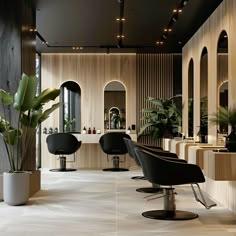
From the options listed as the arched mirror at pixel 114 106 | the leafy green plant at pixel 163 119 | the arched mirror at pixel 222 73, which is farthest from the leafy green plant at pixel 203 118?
the arched mirror at pixel 114 106

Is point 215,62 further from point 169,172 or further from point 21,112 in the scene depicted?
point 21,112

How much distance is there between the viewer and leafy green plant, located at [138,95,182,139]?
1069cm

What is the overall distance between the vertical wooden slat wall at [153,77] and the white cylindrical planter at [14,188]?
19.5 feet

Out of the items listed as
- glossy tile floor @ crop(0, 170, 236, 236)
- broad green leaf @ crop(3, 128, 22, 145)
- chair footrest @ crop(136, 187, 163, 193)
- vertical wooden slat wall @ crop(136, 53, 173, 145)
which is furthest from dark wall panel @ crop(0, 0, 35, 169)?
vertical wooden slat wall @ crop(136, 53, 173, 145)

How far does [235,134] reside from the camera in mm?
5375

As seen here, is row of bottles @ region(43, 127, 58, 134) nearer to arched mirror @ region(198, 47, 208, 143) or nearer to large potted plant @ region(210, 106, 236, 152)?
arched mirror @ region(198, 47, 208, 143)

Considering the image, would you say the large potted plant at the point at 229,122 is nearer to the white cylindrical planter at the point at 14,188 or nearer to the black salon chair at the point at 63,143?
the white cylindrical planter at the point at 14,188

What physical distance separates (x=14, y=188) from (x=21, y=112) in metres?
1.03

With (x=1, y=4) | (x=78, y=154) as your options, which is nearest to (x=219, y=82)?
(x=1, y=4)

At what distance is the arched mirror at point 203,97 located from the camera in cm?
765

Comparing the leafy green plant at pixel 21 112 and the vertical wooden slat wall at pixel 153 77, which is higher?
the vertical wooden slat wall at pixel 153 77

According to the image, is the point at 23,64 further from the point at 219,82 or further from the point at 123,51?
the point at 123,51

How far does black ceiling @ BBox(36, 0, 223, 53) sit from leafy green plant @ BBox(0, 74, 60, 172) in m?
1.70

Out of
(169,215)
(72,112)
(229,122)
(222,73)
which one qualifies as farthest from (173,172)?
(72,112)
